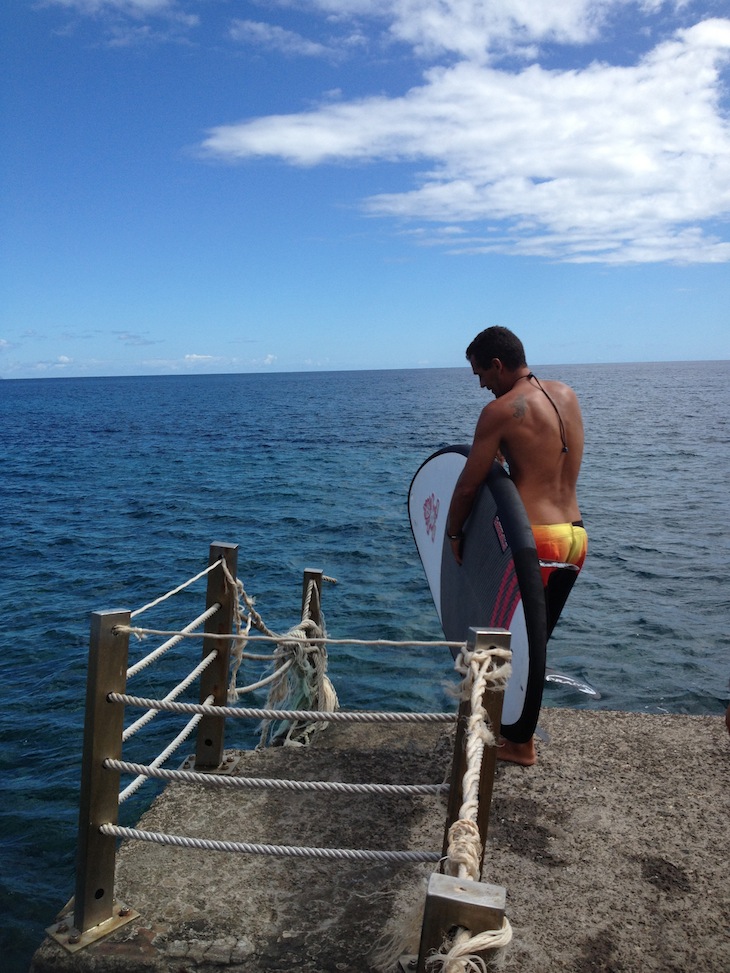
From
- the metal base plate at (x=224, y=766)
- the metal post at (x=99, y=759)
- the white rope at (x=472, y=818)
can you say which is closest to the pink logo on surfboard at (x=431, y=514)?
the metal base plate at (x=224, y=766)

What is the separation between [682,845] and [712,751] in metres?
0.95

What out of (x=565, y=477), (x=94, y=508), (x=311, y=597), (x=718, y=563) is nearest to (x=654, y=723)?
(x=565, y=477)

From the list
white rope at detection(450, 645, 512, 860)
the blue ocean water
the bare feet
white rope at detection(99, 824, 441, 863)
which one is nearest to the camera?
white rope at detection(450, 645, 512, 860)

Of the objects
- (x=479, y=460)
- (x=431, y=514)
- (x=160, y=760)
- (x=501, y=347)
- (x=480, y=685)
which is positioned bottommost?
(x=160, y=760)

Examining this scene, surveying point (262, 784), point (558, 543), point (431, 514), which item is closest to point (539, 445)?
point (558, 543)

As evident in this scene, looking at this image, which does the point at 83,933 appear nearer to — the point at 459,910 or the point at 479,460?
the point at 459,910

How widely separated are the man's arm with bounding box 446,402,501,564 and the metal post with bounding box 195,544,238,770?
3.99ft

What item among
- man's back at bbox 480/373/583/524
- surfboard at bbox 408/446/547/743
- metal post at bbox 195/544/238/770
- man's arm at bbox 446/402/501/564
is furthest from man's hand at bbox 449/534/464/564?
metal post at bbox 195/544/238/770

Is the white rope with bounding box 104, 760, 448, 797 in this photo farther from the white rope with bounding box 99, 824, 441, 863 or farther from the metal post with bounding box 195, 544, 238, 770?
the metal post with bounding box 195, 544, 238, 770

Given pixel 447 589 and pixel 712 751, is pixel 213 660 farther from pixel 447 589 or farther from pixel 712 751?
pixel 712 751

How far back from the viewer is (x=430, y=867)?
3100mm

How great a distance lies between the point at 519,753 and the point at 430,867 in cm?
94

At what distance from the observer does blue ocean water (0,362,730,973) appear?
6.72 meters

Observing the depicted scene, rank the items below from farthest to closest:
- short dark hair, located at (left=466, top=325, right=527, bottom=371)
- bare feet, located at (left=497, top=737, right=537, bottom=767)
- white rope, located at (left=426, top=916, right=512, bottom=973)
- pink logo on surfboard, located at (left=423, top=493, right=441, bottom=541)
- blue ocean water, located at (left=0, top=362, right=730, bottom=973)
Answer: blue ocean water, located at (left=0, top=362, right=730, bottom=973) < pink logo on surfboard, located at (left=423, top=493, right=441, bottom=541) < short dark hair, located at (left=466, top=325, right=527, bottom=371) < bare feet, located at (left=497, top=737, right=537, bottom=767) < white rope, located at (left=426, top=916, right=512, bottom=973)
